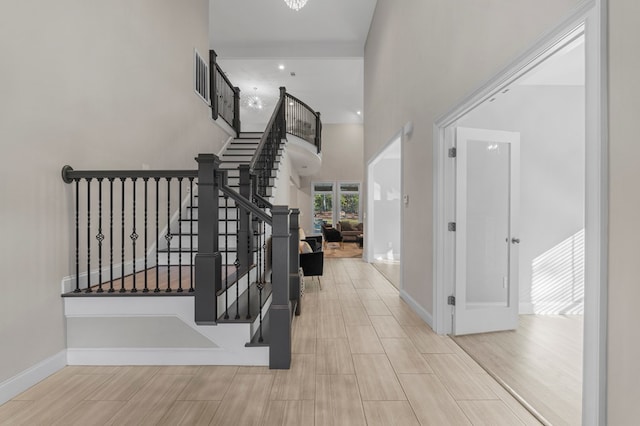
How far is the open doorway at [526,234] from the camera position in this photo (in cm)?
247

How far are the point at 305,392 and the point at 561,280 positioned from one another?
11.6 ft

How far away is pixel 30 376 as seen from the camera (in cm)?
215

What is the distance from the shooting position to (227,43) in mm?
7359

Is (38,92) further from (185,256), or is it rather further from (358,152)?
(358,152)

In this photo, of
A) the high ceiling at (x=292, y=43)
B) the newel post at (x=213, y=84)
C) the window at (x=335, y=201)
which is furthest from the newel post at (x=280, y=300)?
the window at (x=335, y=201)

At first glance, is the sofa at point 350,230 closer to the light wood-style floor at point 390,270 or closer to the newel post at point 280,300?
the light wood-style floor at point 390,270

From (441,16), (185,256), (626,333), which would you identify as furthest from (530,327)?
(185,256)

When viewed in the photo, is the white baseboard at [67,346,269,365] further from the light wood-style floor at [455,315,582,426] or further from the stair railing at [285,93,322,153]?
the stair railing at [285,93,322,153]

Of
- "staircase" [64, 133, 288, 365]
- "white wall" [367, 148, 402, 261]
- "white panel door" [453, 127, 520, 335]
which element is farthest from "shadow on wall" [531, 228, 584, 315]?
"white wall" [367, 148, 402, 261]

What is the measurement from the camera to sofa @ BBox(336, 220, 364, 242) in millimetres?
11422

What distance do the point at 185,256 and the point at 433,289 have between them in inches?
117

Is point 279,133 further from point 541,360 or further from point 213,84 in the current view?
point 541,360

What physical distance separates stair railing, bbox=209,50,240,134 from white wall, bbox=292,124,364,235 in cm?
603

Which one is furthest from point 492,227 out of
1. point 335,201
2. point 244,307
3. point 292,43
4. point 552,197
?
point 335,201
